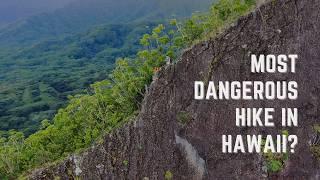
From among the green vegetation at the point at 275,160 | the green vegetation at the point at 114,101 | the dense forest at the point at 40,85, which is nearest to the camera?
the green vegetation at the point at 275,160

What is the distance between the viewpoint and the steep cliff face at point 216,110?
15.9 m

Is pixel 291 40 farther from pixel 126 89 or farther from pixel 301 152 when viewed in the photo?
pixel 126 89

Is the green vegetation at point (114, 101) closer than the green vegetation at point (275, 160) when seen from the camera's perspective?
No

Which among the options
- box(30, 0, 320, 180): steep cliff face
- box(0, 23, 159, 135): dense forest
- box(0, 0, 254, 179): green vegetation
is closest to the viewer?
box(30, 0, 320, 180): steep cliff face

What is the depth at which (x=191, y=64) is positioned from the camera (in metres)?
17.3

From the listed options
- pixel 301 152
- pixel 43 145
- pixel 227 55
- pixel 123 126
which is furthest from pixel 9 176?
pixel 301 152

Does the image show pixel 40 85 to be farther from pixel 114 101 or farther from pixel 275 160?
pixel 275 160

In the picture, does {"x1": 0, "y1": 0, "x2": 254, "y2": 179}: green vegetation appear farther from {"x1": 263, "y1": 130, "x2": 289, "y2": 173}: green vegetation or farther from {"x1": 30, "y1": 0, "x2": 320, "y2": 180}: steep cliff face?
{"x1": 263, "y1": 130, "x2": 289, "y2": 173}: green vegetation

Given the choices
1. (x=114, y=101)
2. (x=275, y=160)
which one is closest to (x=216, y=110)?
(x=275, y=160)

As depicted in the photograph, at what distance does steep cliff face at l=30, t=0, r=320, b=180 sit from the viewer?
15.9 meters

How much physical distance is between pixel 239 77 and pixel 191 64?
1871mm

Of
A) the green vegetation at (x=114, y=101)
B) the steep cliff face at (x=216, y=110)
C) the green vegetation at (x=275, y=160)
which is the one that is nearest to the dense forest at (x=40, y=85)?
the green vegetation at (x=114, y=101)

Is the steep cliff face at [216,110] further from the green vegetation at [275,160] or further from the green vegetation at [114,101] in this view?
the green vegetation at [114,101]

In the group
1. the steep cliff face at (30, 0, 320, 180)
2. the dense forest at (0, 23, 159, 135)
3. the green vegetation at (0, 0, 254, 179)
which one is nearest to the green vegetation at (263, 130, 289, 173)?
the steep cliff face at (30, 0, 320, 180)
